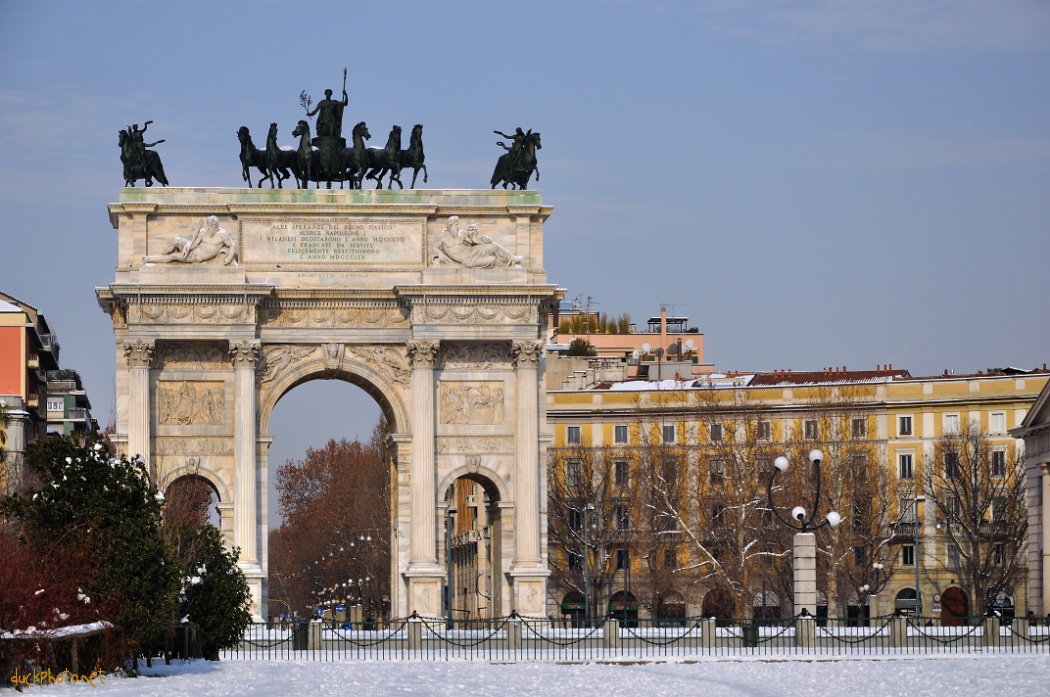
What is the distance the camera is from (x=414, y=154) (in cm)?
7106

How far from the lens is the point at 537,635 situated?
61500 millimetres

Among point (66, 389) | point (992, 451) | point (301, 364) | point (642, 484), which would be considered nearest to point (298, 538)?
point (66, 389)

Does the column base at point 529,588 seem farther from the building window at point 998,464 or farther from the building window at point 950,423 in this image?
the building window at point 950,423

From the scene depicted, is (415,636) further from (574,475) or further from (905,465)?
(905,465)

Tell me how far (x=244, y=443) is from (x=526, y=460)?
26.4ft

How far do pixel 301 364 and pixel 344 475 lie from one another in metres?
61.2

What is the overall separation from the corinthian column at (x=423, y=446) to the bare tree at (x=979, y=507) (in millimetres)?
27238

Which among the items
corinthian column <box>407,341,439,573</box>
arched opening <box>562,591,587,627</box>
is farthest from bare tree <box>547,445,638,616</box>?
corinthian column <box>407,341,439,573</box>

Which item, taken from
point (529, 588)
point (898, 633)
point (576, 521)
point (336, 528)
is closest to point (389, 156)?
point (529, 588)

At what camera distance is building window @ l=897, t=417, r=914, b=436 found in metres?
95.1

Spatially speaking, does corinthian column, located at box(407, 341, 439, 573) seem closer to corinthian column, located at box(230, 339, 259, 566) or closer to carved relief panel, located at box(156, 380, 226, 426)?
corinthian column, located at box(230, 339, 259, 566)

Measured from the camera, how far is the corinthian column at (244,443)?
6862 centimetres

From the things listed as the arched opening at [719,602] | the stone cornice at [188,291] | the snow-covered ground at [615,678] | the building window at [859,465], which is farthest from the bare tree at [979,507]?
the snow-covered ground at [615,678]

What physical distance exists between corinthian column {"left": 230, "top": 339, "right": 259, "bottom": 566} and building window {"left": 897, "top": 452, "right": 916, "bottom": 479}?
114ft
